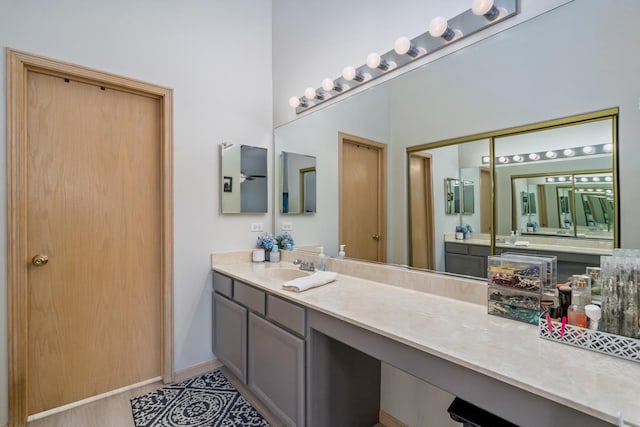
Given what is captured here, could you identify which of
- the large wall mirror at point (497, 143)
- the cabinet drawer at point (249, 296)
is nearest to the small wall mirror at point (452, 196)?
the large wall mirror at point (497, 143)

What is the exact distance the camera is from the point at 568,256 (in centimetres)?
122

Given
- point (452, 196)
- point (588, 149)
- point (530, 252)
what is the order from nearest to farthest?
point (588, 149), point (530, 252), point (452, 196)

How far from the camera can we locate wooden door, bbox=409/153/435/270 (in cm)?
167

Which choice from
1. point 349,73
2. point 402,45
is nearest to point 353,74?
point 349,73

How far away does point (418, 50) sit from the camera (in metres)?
1.67

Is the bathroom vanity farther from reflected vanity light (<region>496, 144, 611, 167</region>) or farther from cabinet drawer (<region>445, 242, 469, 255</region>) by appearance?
reflected vanity light (<region>496, 144, 611, 167</region>)

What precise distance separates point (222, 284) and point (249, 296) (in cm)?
45

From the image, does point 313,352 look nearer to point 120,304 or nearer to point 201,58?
point 120,304

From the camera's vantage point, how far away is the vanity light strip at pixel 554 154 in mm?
1132

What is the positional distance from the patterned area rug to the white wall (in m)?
0.22

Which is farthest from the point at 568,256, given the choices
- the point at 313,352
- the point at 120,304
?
the point at 120,304

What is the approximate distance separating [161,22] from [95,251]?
1661 millimetres

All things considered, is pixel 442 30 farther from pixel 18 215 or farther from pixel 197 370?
pixel 197 370

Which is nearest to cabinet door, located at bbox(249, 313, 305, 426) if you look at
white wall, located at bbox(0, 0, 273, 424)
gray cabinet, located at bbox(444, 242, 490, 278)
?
white wall, located at bbox(0, 0, 273, 424)
